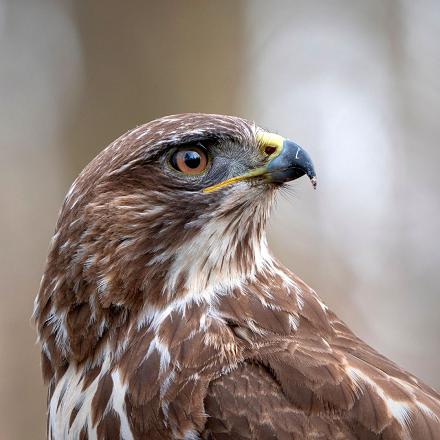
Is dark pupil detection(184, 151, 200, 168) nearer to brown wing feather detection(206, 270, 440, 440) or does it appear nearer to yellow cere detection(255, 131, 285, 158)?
yellow cere detection(255, 131, 285, 158)

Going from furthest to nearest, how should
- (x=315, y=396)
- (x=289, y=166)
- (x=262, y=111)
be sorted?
(x=262, y=111), (x=289, y=166), (x=315, y=396)

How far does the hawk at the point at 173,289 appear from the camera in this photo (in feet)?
7.34

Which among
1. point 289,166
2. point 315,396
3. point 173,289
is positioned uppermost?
point 289,166

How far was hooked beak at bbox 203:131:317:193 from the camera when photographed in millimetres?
2459

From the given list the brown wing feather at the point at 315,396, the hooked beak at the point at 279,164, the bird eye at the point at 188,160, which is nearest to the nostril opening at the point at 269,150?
the hooked beak at the point at 279,164

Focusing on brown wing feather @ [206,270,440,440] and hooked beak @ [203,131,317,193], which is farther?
hooked beak @ [203,131,317,193]

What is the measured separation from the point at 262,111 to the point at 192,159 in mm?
4479

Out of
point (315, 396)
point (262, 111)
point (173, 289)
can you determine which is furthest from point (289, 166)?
point (262, 111)

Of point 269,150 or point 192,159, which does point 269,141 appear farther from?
point 192,159

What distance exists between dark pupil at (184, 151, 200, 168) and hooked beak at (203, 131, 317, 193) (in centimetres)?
9

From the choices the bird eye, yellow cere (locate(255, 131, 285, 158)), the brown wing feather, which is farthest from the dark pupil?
the brown wing feather

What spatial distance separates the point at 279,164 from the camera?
2473mm

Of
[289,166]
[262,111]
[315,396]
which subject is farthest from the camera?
[262,111]

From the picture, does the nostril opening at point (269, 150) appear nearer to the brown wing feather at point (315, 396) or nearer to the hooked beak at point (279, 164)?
the hooked beak at point (279, 164)
